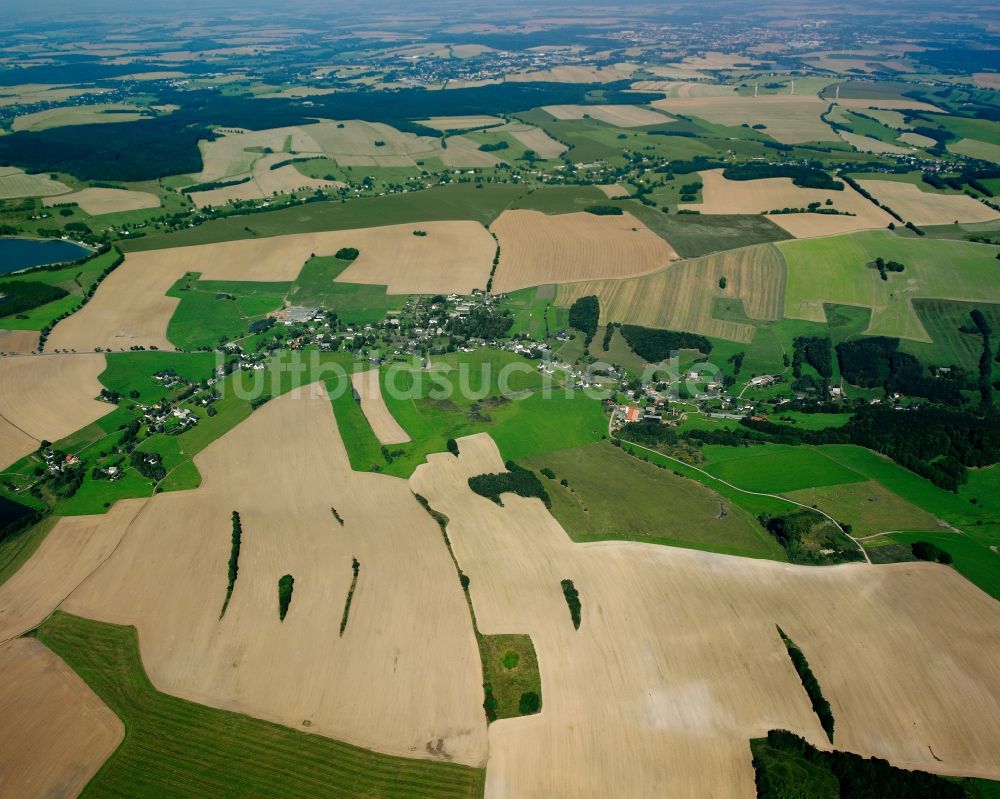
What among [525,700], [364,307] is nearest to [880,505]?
[525,700]

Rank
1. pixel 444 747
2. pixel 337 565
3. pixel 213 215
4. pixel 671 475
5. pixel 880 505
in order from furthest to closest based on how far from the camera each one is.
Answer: pixel 213 215 < pixel 671 475 < pixel 880 505 < pixel 337 565 < pixel 444 747

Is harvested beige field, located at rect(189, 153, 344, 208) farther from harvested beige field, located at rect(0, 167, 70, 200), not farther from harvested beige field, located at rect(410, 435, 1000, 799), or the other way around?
harvested beige field, located at rect(410, 435, 1000, 799)

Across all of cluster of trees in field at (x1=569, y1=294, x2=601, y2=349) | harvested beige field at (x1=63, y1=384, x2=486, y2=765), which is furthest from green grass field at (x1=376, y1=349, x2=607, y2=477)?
cluster of trees in field at (x1=569, y1=294, x2=601, y2=349)

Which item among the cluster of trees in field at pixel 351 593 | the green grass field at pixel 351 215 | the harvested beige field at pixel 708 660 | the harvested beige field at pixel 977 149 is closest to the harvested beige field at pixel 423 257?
the green grass field at pixel 351 215

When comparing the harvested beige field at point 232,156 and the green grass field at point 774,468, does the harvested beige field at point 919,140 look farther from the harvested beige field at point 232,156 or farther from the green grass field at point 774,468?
the harvested beige field at point 232,156

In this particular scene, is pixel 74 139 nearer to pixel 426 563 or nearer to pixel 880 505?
pixel 426 563
